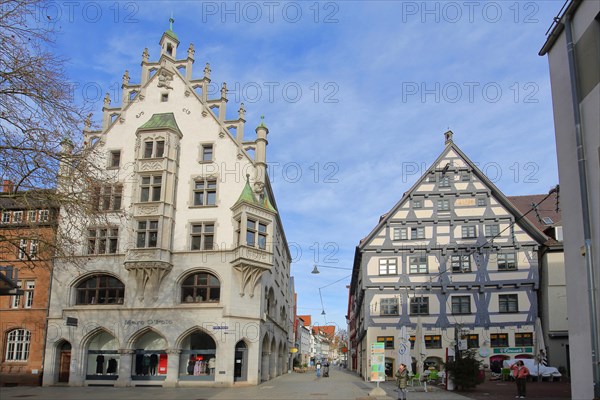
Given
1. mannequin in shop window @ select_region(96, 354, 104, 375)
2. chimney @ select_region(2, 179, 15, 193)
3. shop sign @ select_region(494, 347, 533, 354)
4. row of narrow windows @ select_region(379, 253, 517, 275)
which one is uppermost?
row of narrow windows @ select_region(379, 253, 517, 275)

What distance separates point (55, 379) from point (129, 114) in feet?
57.2

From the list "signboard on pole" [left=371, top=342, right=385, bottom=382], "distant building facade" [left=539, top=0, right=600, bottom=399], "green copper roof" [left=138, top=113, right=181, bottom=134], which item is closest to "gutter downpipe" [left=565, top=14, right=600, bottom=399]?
"distant building facade" [left=539, top=0, right=600, bottom=399]

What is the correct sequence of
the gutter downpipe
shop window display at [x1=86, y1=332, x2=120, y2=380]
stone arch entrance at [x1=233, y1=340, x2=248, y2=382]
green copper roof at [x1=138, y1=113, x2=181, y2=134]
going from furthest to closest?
green copper roof at [x1=138, y1=113, x2=181, y2=134]
shop window display at [x1=86, y1=332, x2=120, y2=380]
stone arch entrance at [x1=233, y1=340, x2=248, y2=382]
the gutter downpipe

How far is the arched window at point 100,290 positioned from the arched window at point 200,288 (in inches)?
156

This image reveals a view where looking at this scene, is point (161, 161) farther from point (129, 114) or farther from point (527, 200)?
point (527, 200)

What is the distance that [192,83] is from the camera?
3694 centimetres

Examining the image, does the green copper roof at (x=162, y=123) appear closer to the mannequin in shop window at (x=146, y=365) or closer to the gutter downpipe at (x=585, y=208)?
the mannequin in shop window at (x=146, y=365)

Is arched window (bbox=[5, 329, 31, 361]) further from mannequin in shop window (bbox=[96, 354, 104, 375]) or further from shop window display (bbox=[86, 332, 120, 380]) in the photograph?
mannequin in shop window (bbox=[96, 354, 104, 375])

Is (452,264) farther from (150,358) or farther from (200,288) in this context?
(150,358)

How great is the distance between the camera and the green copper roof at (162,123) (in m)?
35.0

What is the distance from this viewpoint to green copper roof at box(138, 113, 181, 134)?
35.0m

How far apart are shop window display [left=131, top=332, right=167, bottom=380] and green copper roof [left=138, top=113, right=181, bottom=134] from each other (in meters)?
12.9

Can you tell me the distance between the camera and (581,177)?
13.0 m

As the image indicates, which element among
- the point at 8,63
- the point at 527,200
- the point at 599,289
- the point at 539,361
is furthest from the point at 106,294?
the point at 527,200
